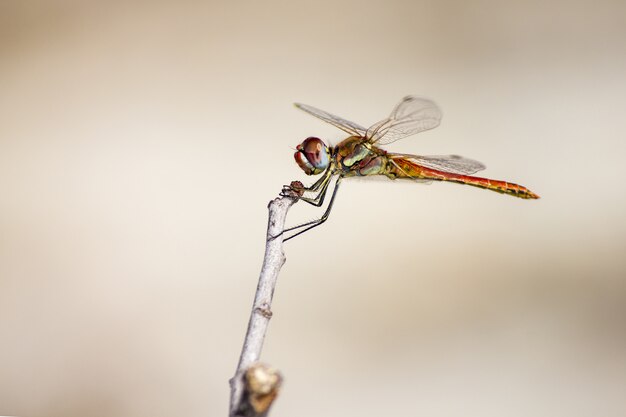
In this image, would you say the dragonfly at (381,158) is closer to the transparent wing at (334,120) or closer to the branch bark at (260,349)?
the transparent wing at (334,120)

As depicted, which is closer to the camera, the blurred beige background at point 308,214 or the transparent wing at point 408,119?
the transparent wing at point 408,119

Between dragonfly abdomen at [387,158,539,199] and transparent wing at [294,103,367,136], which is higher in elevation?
transparent wing at [294,103,367,136]

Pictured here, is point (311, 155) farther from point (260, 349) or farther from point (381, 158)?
point (260, 349)

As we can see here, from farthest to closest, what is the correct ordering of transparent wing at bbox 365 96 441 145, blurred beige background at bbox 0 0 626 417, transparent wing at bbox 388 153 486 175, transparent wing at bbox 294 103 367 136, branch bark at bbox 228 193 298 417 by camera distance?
blurred beige background at bbox 0 0 626 417
transparent wing at bbox 388 153 486 175
transparent wing at bbox 365 96 441 145
transparent wing at bbox 294 103 367 136
branch bark at bbox 228 193 298 417

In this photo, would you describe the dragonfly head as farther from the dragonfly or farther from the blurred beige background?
the blurred beige background

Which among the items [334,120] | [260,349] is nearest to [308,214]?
[334,120]

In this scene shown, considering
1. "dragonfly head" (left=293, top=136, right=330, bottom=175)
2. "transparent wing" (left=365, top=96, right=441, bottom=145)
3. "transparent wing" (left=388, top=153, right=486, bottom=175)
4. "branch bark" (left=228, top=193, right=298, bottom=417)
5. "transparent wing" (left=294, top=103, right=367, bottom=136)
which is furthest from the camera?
"transparent wing" (left=388, top=153, right=486, bottom=175)

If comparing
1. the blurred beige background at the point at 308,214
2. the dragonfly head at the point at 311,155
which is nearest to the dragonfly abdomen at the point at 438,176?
the dragonfly head at the point at 311,155

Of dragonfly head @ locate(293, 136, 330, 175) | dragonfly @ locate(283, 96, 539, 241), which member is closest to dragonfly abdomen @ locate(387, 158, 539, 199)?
dragonfly @ locate(283, 96, 539, 241)
